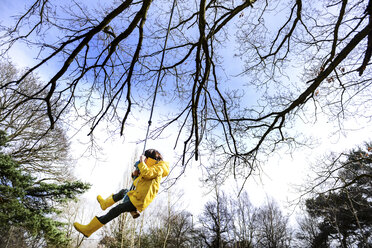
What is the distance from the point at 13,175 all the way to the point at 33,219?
1867mm

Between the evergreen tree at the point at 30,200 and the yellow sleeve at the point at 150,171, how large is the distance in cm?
806

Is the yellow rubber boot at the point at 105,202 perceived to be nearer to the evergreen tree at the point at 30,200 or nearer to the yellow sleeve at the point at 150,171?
the yellow sleeve at the point at 150,171

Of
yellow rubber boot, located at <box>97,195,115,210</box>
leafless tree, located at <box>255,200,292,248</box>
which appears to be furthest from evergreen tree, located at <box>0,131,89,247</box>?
Result: leafless tree, located at <box>255,200,292,248</box>

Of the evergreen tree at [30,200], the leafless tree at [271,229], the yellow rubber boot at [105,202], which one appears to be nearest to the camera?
the yellow rubber boot at [105,202]

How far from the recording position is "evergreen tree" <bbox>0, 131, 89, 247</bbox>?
8065mm

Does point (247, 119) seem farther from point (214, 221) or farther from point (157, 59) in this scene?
point (214, 221)

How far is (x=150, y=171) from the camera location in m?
2.73

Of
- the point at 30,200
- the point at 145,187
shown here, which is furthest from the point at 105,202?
the point at 30,200

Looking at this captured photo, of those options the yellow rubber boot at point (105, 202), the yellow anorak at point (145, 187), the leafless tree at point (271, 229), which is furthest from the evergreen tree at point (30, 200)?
the leafless tree at point (271, 229)

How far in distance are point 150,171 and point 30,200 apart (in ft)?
30.2

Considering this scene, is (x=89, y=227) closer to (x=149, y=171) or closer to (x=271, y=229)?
(x=149, y=171)

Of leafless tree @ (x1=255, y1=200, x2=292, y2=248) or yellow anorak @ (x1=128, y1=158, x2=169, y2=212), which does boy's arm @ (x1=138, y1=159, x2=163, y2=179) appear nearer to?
yellow anorak @ (x1=128, y1=158, x2=169, y2=212)

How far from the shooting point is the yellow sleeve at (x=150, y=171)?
264cm

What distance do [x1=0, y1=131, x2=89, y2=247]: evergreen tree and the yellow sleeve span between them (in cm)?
806
